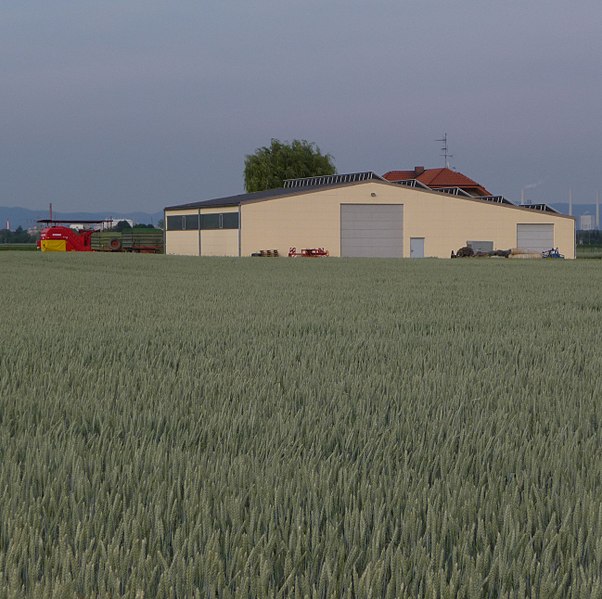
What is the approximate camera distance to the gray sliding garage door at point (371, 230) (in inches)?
1871

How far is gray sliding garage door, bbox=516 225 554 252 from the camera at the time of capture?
163 feet

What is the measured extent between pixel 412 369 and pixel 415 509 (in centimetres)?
288

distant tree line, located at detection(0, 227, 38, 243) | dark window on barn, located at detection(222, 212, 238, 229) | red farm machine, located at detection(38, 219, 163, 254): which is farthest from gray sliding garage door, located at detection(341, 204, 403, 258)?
distant tree line, located at detection(0, 227, 38, 243)

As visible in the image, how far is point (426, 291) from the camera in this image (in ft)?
46.3

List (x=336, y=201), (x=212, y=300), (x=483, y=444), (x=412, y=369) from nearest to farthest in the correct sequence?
(x=483, y=444) < (x=412, y=369) < (x=212, y=300) < (x=336, y=201)

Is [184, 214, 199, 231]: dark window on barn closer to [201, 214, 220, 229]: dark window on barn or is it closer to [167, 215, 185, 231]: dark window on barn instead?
[167, 215, 185, 231]: dark window on barn

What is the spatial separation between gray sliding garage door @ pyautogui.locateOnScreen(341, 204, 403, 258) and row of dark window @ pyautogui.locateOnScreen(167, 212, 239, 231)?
617 centimetres

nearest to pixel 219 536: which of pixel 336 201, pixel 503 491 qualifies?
pixel 503 491

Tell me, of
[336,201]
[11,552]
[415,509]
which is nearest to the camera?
[11,552]

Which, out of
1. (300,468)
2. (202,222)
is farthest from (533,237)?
(300,468)

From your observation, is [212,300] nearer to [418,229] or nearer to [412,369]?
[412,369]

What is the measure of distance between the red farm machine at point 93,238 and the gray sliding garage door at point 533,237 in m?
21.9

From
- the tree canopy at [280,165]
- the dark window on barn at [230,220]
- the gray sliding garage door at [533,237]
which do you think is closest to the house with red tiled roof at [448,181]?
the tree canopy at [280,165]

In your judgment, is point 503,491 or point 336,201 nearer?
point 503,491
